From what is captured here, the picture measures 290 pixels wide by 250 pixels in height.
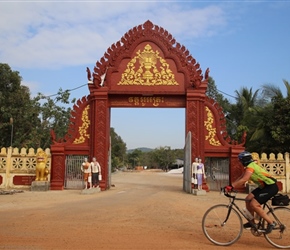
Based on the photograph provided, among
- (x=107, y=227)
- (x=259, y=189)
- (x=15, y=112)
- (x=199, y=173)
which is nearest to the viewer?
(x=259, y=189)

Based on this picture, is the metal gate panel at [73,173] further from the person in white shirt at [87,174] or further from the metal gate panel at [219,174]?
the metal gate panel at [219,174]

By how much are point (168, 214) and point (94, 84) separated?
9264mm

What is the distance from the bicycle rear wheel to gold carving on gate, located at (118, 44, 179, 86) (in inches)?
454

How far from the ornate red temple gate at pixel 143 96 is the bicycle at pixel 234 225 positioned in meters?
10.1

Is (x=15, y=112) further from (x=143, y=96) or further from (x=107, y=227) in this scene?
(x=107, y=227)

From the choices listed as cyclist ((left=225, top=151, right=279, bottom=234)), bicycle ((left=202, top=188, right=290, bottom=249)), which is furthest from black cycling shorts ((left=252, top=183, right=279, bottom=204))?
bicycle ((left=202, top=188, right=290, bottom=249))

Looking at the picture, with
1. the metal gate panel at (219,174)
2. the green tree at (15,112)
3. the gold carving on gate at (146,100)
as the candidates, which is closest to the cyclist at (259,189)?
the metal gate panel at (219,174)

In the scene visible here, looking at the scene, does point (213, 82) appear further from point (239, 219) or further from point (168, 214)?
point (239, 219)

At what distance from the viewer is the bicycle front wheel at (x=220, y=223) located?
235 inches

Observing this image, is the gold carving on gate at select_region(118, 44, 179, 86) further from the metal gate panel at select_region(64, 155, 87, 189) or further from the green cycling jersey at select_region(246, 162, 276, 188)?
the green cycling jersey at select_region(246, 162, 276, 188)

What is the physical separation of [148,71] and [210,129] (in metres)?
4.10

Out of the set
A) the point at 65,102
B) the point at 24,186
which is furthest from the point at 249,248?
the point at 65,102

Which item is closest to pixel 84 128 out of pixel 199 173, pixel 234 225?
pixel 199 173

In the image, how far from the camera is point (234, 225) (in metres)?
6.06
